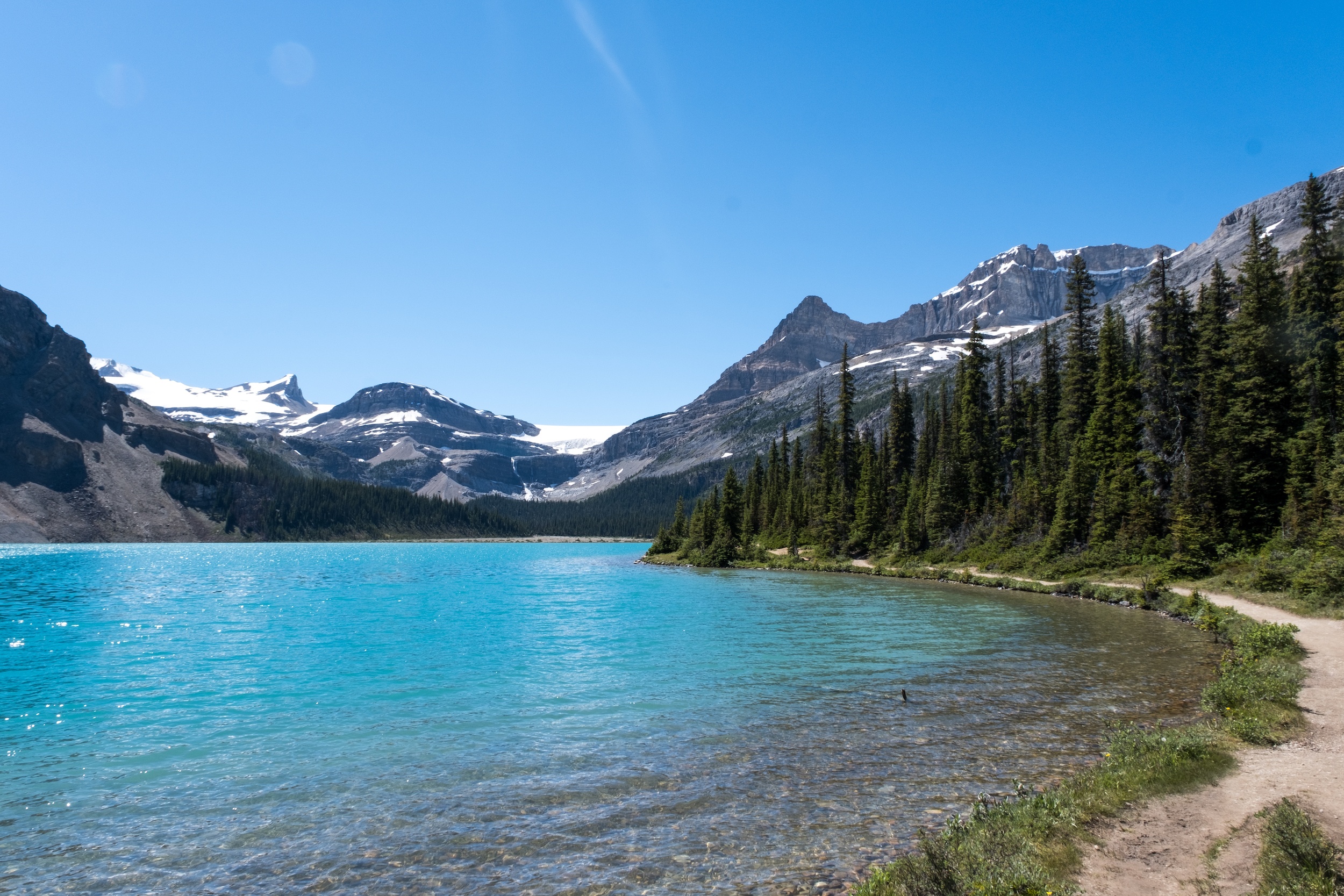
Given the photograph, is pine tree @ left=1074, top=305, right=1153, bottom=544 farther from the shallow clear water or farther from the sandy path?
the sandy path

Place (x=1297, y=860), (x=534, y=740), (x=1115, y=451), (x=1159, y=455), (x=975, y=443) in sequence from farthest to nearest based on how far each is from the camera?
(x=975, y=443), (x=1115, y=451), (x=1159, y=455), (x=534, y=740), (x=1297, y=860)

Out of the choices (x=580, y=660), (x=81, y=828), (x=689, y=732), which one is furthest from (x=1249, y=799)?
(x=580, y=660)

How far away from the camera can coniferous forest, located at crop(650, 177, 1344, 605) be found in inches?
1748

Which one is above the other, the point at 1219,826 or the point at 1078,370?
the point at 1078,370

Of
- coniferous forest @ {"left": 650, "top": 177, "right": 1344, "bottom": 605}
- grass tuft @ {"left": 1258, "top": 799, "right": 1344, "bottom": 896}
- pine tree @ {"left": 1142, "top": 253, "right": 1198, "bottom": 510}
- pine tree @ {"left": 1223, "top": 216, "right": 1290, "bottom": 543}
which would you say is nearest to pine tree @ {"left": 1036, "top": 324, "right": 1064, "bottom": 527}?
coniferous forest @ {"left": 650, "top": 177, "right": 1344, "bottom": 605}

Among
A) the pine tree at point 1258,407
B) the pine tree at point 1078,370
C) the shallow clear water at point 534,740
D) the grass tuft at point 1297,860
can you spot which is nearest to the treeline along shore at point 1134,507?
the grass tuft at point 1297,860

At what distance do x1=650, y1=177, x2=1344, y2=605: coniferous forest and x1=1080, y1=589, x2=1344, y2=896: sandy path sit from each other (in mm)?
24239

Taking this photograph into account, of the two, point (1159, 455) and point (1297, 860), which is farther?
point (1159, 455)

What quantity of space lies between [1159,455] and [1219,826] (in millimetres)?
55764

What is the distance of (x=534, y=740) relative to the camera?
56.9 ft

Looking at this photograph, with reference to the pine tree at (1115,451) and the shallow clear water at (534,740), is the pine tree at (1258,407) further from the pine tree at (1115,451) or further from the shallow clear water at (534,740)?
the shallow clear water at (534,740)

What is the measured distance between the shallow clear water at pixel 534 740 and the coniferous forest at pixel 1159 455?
514 inches

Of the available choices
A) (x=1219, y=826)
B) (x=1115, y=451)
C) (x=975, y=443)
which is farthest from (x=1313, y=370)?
(x=1219, y=826)

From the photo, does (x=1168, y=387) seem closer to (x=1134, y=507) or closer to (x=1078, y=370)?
(x=1134, y=507)
